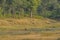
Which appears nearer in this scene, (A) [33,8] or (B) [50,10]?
(A) [33,8]

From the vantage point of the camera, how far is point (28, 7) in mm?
71500

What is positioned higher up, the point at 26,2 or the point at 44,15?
the point at 26,2

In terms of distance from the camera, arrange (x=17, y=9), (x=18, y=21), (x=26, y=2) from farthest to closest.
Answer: (x=17, y=9)
(x=26, y=2)
(x=18, y=21)

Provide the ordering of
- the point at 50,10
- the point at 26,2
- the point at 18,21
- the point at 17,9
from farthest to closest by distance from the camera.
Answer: the point at 50,10 < the point at 17,9 < the point at 26,2 < the point at 18,21

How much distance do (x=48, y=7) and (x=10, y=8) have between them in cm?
1896

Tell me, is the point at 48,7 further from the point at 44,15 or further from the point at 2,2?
the point at 2,2

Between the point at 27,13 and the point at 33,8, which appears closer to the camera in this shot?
the point at 33,8

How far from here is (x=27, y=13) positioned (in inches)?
2997

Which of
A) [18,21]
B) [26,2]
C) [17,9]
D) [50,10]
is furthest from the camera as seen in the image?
[50,10]

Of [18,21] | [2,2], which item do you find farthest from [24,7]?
[18,21]

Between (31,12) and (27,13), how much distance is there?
432 centimetres

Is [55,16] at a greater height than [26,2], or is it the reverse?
[26,2]

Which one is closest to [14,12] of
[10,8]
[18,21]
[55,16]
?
[10,8]

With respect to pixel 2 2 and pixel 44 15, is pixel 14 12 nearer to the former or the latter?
pixel 2 2
